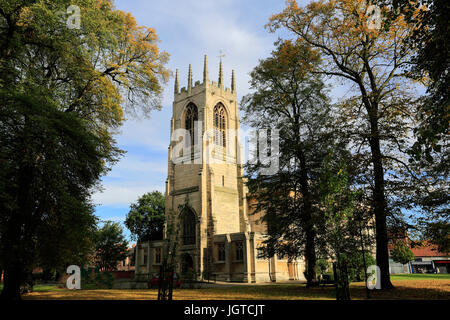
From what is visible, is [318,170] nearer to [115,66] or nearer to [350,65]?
[350,65]

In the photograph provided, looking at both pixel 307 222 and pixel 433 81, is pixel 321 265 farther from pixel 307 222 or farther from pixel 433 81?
pixel 433 81

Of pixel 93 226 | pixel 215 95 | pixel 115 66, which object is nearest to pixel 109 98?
pixel 115 66

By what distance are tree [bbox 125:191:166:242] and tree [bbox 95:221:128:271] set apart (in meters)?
3.62

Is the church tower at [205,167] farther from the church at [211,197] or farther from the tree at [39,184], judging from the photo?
the tree at [39,184]

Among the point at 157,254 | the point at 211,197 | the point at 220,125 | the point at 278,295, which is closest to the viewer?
the point at 278,295

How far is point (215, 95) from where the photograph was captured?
4766 cm

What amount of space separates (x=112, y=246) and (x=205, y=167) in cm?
2341

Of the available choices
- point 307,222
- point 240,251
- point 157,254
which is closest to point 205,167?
point 240,251

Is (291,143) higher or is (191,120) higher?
(191,120)

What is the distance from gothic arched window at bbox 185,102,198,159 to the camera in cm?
4688

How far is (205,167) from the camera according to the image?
42.6m

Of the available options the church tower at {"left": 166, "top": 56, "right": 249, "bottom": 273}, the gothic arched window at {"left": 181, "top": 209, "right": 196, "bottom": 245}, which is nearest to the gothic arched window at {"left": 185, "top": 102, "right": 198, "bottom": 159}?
the church tower at {"left": 166, "top": 56, "right": 249, "bottom": 273}

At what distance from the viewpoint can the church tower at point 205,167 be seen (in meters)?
40.5
